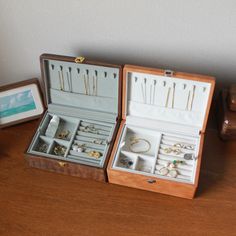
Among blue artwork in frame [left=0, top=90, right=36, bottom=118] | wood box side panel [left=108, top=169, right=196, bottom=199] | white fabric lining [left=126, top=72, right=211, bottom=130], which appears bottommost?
wood box side panel [left=108, top=169, right=196, bottom=199]

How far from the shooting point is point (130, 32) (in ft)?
3.55

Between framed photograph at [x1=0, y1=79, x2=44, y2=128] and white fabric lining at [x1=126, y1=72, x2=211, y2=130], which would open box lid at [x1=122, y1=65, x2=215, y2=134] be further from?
framed photograph at [x1=0, y1=79, x2=44, y2=128]

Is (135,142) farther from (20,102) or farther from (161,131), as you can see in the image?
(20,102)

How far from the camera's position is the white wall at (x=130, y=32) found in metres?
1.01

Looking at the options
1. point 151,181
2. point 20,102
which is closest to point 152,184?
point 151,181

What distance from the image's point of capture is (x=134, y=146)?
113 cm

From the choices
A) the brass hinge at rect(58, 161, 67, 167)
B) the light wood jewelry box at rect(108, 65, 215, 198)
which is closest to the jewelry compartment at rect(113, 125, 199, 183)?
the light wood jewelry box at rect(108, 65, 215, 198)

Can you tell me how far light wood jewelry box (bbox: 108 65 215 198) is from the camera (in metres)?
1.03

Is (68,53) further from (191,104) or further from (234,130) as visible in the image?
(234,130)

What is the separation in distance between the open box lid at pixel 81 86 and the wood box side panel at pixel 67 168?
0.57 ft

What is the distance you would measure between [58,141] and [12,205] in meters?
0.22

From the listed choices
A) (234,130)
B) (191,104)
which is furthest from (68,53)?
(234,130)

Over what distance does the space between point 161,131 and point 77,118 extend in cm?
26

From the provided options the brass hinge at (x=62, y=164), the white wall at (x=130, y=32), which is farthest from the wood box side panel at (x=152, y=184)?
the white wall at (x=130, y=32)
